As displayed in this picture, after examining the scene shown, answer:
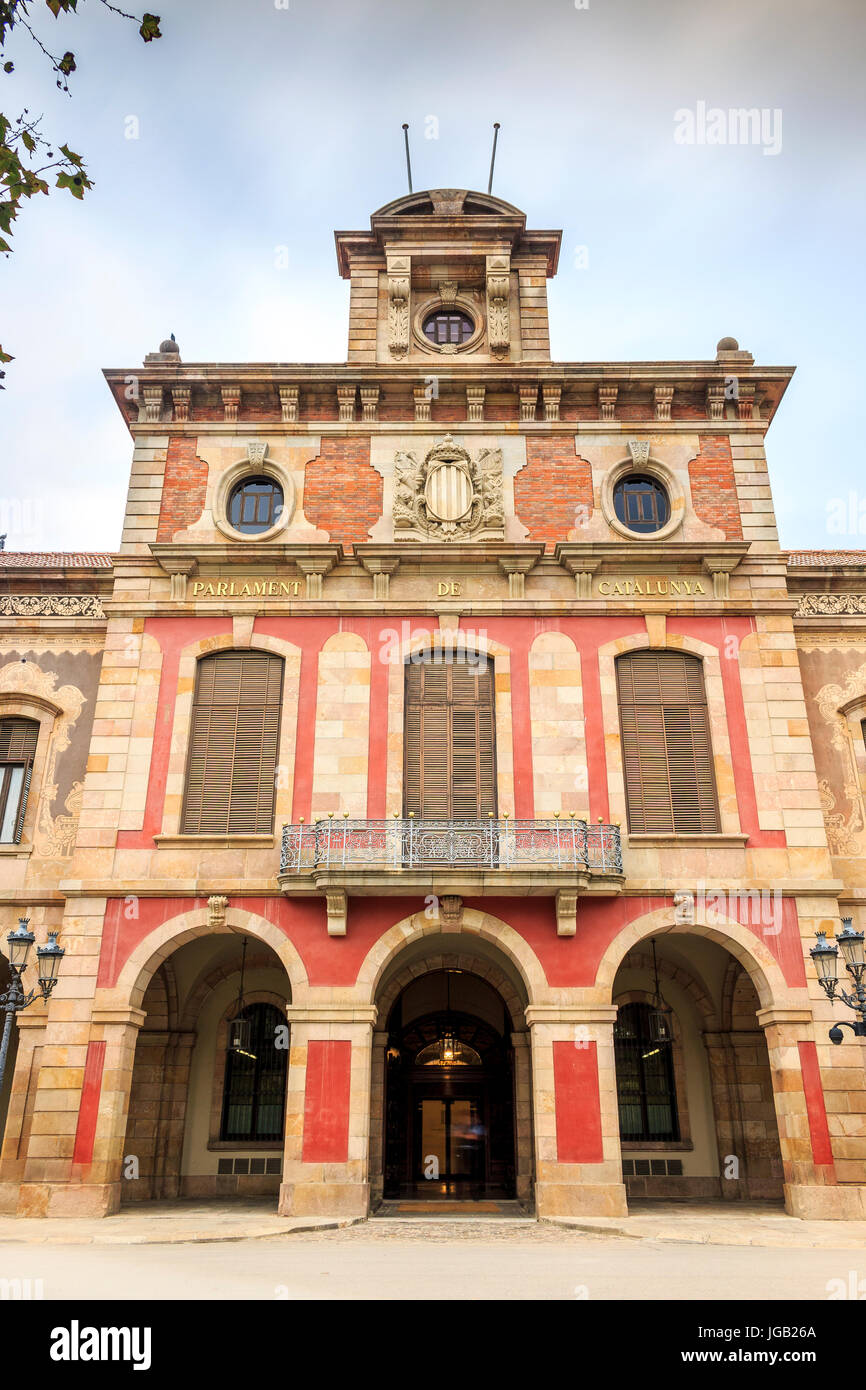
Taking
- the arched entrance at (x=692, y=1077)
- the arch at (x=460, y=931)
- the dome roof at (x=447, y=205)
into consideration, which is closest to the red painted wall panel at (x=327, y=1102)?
the arch at (x=460, y=931)

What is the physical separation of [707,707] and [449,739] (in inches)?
187

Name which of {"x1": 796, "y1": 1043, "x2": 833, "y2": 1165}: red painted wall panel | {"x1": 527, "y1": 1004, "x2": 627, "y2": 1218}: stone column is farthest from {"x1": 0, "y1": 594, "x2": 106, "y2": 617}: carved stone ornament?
{"x1": 796, "y1": 1043, "x2": 833, "y2": 1165}: red painted wall panel

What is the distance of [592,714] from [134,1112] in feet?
36.8

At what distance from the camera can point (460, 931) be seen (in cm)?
1680

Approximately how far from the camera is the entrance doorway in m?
19.7

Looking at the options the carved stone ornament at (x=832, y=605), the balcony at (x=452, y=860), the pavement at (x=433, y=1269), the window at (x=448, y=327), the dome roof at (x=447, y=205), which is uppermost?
the dome roof at (x=447, y=205)

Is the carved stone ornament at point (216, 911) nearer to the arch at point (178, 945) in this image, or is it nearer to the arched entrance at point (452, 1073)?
the arch at point (178, 945)

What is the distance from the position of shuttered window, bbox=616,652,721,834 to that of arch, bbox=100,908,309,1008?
6.27 metres

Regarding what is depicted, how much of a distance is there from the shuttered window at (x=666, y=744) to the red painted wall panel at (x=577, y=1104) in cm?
394

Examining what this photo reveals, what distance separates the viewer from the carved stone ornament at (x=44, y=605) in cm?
2005

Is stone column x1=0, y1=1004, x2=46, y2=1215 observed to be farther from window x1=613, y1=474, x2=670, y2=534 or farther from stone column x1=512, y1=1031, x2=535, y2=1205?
window x1=613, y1=474, x2=670, y2=534

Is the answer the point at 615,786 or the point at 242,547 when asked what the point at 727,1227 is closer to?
the point at 615,786

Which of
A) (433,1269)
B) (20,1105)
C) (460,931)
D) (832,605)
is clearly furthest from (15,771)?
(832,605)

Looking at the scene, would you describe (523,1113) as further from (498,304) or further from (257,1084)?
(498,304)
